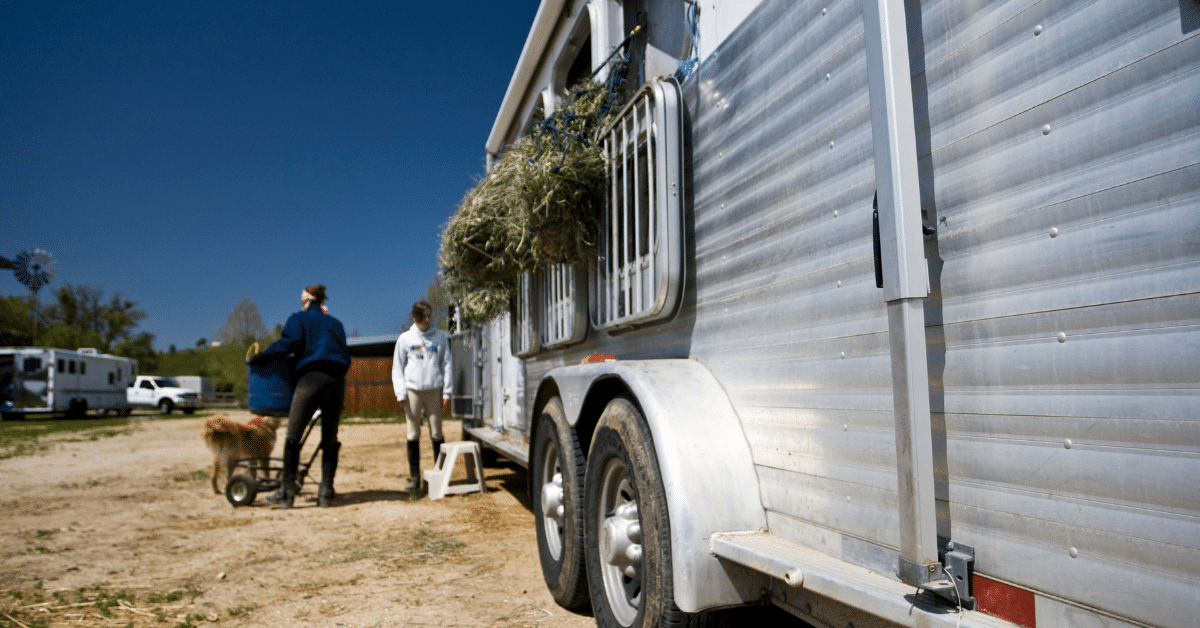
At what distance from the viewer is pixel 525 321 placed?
5.23 meters

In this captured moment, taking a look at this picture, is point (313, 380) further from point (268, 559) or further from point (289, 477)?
point (268, 559)

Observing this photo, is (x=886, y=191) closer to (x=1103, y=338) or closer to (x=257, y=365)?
(x=1103, y=338)

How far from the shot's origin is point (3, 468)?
370 inches

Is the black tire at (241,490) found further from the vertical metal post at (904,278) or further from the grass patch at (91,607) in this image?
the vertical metal post at (904,278)

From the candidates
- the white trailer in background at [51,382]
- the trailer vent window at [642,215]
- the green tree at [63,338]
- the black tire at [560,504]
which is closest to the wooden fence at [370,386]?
the white trailer in background at [51,382]

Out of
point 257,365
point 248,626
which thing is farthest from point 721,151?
point 257,365

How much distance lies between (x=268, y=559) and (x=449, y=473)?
2.08 metres

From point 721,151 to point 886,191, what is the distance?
3.45 ft

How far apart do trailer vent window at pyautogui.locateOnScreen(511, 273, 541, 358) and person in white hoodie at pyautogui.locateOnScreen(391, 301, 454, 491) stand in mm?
1414

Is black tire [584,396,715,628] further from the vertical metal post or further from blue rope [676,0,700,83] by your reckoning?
blue rope [676,0,700,83]

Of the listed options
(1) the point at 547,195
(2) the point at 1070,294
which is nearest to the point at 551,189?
(1) the point at 547,195

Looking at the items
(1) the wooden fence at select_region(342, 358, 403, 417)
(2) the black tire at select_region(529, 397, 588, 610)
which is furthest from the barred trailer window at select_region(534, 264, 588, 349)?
(1) the wooden fence at select_region(342, 358, 403, 417)

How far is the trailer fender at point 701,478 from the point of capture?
80.0 inches

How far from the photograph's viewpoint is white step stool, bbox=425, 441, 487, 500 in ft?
20.8
